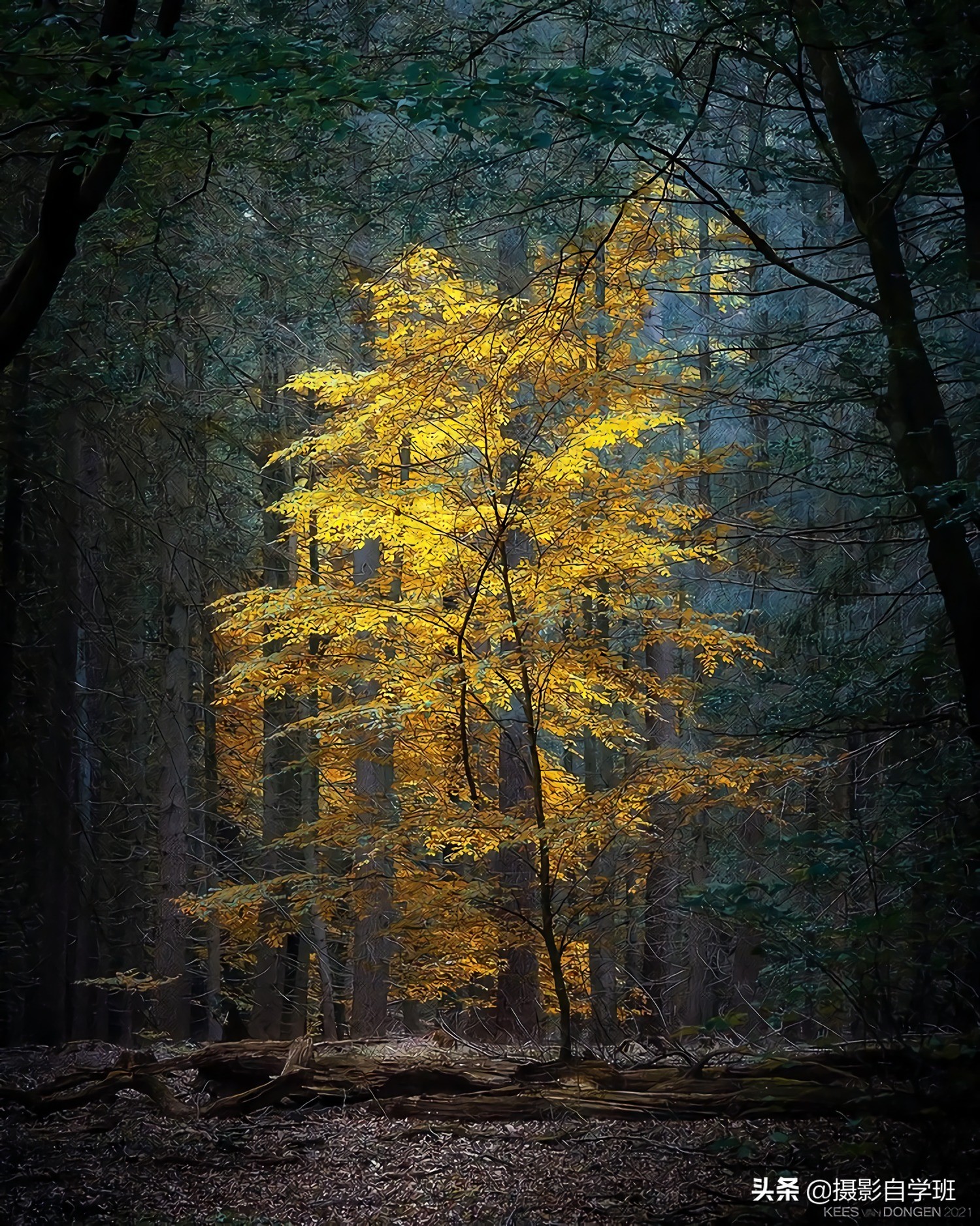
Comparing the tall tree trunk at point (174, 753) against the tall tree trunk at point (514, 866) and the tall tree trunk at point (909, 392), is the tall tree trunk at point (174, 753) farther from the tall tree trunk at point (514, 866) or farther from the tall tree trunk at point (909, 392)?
the tall tree trunk at point (909, 392)

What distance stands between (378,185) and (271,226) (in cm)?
273

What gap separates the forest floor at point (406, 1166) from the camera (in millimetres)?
3879

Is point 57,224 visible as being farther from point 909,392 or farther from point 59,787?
point 59,787

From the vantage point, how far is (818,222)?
32.2 ft

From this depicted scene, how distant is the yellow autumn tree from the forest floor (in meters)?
1.19

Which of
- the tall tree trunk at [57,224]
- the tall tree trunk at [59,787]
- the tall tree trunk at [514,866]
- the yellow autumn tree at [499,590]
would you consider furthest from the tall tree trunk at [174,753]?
the tall tree trunk at [57,224]

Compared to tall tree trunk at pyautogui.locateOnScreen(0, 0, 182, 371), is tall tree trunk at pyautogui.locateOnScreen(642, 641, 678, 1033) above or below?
below

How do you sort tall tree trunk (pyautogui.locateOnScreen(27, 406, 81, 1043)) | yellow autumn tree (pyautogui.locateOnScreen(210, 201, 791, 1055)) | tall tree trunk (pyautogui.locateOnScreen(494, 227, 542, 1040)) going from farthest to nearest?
tall tree trunk (pyautogui.locateOnScreen(494, 227, 542, 1040)), tall tree trunk (pyautogui.locateOnScreen(27, 406, 81, 1043)), yellow autumn tree (pyautogui.locateOnScreen(210, 201, 791, 1055))

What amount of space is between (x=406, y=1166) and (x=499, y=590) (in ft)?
11.8

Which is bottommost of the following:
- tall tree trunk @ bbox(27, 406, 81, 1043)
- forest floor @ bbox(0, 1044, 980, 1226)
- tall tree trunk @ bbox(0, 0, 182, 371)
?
forest floor @ bbox(0, 1044, 980, 1226)

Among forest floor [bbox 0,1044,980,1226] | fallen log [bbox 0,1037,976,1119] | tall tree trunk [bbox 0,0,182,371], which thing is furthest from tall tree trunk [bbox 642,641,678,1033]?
tall tree trunk [bbox 0,0,182,371]

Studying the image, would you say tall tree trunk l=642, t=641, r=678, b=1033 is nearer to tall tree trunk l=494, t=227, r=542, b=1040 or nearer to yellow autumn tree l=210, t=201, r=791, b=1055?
tall tree trunk l=494, t=227, r=542, b=1040

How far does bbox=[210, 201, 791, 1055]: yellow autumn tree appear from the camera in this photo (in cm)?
618

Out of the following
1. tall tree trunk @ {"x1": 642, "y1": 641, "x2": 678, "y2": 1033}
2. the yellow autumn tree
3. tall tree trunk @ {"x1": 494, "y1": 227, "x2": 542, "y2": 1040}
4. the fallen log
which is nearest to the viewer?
the fallen log
